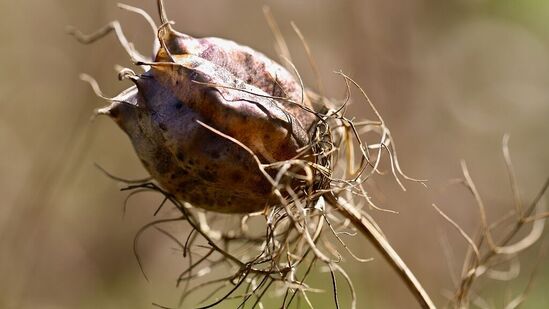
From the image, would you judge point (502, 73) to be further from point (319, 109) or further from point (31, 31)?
point (319, 109)

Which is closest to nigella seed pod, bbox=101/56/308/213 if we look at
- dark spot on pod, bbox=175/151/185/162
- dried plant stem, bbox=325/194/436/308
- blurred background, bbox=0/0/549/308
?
dark spot on pod, bbox=175/151/185/162

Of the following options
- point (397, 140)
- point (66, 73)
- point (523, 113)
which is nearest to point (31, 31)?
point (66, 73)

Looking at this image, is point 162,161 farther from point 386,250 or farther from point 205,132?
point 386,250

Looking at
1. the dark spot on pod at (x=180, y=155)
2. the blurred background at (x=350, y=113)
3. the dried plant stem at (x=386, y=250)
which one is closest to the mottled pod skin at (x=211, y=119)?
the dark spot on pod at (x=180, y=155)

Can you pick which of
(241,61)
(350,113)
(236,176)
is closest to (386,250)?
(236,176)

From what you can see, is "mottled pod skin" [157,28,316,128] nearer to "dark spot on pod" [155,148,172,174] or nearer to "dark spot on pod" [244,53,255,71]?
"dark spot on pod" [244,53,255,71]

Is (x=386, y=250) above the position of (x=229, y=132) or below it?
below
